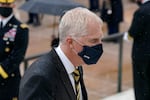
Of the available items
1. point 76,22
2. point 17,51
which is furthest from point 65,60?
point 17,51

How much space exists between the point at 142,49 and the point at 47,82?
289 centimetres

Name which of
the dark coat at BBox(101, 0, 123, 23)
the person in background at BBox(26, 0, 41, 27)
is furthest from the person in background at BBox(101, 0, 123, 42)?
the person in background at BBox(26, 0, 41, 27)

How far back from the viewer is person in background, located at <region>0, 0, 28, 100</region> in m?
4.68

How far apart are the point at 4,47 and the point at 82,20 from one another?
2.04m

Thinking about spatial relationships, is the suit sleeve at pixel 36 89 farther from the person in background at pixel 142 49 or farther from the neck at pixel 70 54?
the person in background at pixel 142 49

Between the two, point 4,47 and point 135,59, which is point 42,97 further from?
point 135,59

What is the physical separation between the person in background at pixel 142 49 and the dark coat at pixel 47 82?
2641 mm

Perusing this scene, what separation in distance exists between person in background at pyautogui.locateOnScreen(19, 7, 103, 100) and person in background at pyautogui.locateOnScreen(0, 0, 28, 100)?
1.75 m

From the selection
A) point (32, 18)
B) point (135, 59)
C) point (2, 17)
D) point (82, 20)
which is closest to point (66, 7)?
point (135, 59)

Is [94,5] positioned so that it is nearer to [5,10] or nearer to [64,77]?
[5,10]

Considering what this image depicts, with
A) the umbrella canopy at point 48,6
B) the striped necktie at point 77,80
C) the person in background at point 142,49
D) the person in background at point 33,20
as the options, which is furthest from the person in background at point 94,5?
the striped necktie at point 77,80

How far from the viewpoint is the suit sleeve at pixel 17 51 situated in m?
4.68

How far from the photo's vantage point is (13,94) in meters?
4.91

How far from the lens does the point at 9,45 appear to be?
15.4 ft
